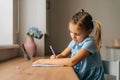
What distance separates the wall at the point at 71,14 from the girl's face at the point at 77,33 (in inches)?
57.4

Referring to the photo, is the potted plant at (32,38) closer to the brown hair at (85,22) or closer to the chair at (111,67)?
the brown hair at (85,22)

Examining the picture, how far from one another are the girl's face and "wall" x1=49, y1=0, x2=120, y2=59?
1458 mm

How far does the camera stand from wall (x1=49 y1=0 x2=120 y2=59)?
9.84ft

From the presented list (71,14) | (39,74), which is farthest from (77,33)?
(71,14)

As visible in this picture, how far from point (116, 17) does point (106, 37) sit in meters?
0.27

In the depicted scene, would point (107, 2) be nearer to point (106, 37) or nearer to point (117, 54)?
point (106, 37)

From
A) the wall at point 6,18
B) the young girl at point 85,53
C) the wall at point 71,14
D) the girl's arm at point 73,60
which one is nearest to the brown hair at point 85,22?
the young girl at point 85,53

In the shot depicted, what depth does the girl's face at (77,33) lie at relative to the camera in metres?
1.50

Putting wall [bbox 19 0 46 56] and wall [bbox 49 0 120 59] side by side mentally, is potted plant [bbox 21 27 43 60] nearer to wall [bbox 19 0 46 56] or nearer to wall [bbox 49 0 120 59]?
wall [bbox 19 0 46 56]

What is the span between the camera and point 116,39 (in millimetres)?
2900

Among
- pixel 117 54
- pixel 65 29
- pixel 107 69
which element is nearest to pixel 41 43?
pixel 65 29

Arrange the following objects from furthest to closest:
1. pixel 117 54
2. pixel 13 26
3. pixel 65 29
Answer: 1. pixel 65 29
2. pixel 117 54
3. pixel 13 26

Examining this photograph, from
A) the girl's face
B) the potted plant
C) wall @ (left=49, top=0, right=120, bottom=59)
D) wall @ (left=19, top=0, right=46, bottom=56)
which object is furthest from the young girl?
wall @ (left=49, top=0, right=120, bottom=59)

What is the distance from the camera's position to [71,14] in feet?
9.87
